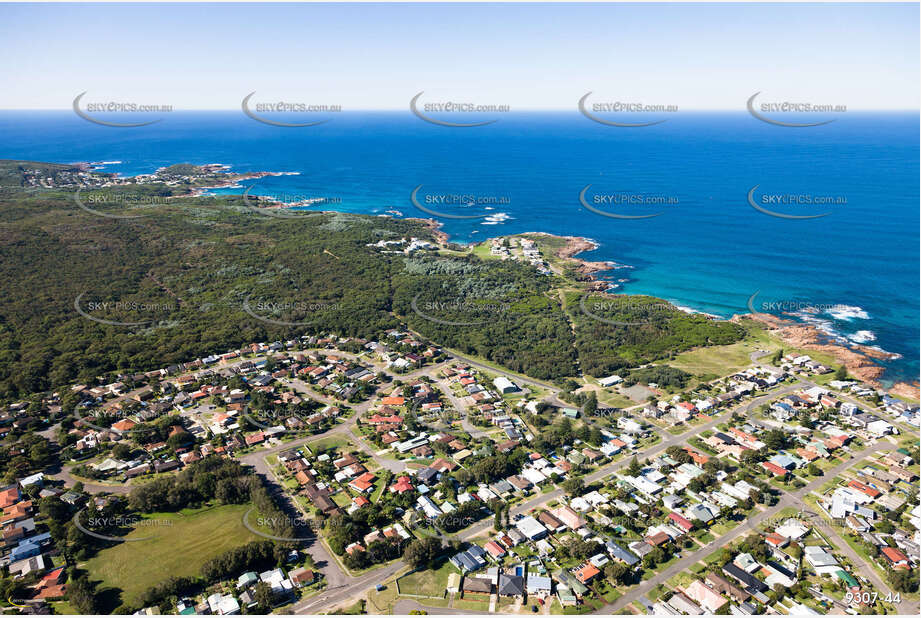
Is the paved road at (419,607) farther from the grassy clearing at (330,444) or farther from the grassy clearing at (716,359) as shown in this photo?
the grassy clearing at (716,359)

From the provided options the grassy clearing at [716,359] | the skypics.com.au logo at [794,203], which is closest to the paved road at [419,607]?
the grassy clearing at [716,359]

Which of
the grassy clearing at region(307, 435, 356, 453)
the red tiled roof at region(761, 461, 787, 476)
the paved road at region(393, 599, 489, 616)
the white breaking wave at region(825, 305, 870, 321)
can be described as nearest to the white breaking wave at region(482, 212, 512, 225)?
the white breaking wave at region(825, 305, 870, 321)

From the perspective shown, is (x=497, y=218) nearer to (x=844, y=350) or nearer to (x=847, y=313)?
(x=847, y=313)

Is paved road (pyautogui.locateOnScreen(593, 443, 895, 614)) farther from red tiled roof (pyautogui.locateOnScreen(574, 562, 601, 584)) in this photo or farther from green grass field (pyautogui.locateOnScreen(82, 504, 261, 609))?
green grass field (pyautogui.locateOnScreen(82, 504, 261, 609))

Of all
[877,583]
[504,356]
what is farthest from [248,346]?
[877,583]

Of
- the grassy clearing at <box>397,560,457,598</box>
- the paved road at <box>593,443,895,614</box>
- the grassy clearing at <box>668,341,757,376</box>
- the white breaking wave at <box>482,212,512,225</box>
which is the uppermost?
the white breaking wave at <box>482,212,512,225</box>

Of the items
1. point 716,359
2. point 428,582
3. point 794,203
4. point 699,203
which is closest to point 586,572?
point 428,582
